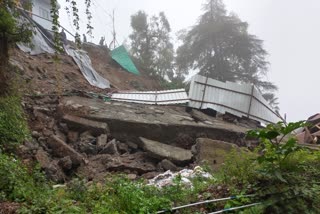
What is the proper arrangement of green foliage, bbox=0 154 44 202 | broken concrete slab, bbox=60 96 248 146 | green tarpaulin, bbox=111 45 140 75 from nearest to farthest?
green foliage, bbox=0 154 44 202
broken concrete slab, bbox=60 96 248 146
green tarpaulin, bbox=111 45 140 75

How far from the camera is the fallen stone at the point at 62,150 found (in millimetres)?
6875

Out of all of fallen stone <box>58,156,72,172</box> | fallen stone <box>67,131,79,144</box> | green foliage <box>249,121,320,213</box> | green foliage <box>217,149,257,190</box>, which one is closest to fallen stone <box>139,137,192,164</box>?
fallen stone <box>67,131,79,144</box>

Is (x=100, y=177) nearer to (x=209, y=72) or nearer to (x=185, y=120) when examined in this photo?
(x=185, y=120)

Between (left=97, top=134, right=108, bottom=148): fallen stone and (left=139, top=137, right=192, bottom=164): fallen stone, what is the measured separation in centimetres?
92

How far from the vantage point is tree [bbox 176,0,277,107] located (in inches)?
795

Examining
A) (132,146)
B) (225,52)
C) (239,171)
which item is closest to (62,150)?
(132,146)

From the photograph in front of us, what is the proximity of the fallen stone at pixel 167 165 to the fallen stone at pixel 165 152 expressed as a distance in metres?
0.21

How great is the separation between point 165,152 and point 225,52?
13992 mm

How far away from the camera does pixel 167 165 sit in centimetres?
739

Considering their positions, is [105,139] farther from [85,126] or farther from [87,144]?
[85,126]

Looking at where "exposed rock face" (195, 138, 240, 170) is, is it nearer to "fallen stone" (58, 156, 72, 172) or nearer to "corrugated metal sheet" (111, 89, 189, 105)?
"fallen stone" (58, 156, 72, 172)

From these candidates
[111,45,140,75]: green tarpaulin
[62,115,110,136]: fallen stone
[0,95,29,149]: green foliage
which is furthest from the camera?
[111,45,140,75]: green tarpaulin

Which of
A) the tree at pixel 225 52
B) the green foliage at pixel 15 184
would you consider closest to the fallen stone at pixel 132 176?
the green foliage at pixel 15 184

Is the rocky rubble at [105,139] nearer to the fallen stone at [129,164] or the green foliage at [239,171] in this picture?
the fallen stone at [129,164]
